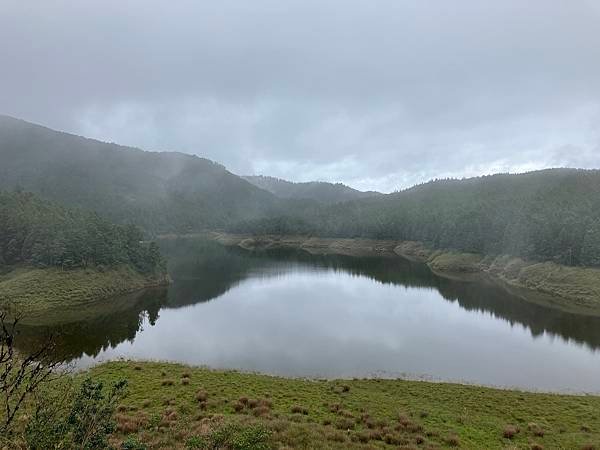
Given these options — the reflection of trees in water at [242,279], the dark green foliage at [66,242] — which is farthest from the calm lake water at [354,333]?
the dark green foliage at [66,242]

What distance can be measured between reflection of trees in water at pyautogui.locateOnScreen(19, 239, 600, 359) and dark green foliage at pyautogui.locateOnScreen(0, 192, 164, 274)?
997cm

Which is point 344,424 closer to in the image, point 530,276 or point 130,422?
point 130,422

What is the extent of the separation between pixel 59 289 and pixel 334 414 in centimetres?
5957

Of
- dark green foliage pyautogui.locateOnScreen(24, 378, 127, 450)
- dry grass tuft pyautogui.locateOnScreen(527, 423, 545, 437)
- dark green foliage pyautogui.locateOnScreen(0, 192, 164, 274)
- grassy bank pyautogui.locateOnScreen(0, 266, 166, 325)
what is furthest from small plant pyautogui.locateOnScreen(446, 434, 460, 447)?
dark green foliage pyautogui.locateOnScreen(0, 192, 164, 274)

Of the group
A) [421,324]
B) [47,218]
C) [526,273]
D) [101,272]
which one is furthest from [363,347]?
[47,218]

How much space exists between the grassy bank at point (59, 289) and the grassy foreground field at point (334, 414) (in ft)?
105

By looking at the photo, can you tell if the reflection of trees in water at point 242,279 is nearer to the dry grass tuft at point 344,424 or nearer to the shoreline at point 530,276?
the shoreline at point 530,276

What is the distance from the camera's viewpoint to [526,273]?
85438 millimetres

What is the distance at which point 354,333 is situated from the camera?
4772 cm

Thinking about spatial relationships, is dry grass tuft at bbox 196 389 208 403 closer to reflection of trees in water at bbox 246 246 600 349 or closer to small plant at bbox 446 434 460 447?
small plant at bbox 446 434 460 447

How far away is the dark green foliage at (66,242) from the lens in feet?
233

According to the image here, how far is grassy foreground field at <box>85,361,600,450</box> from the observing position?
56.3 ft

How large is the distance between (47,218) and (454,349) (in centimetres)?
8683

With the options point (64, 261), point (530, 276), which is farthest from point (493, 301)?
point (64, 261)
